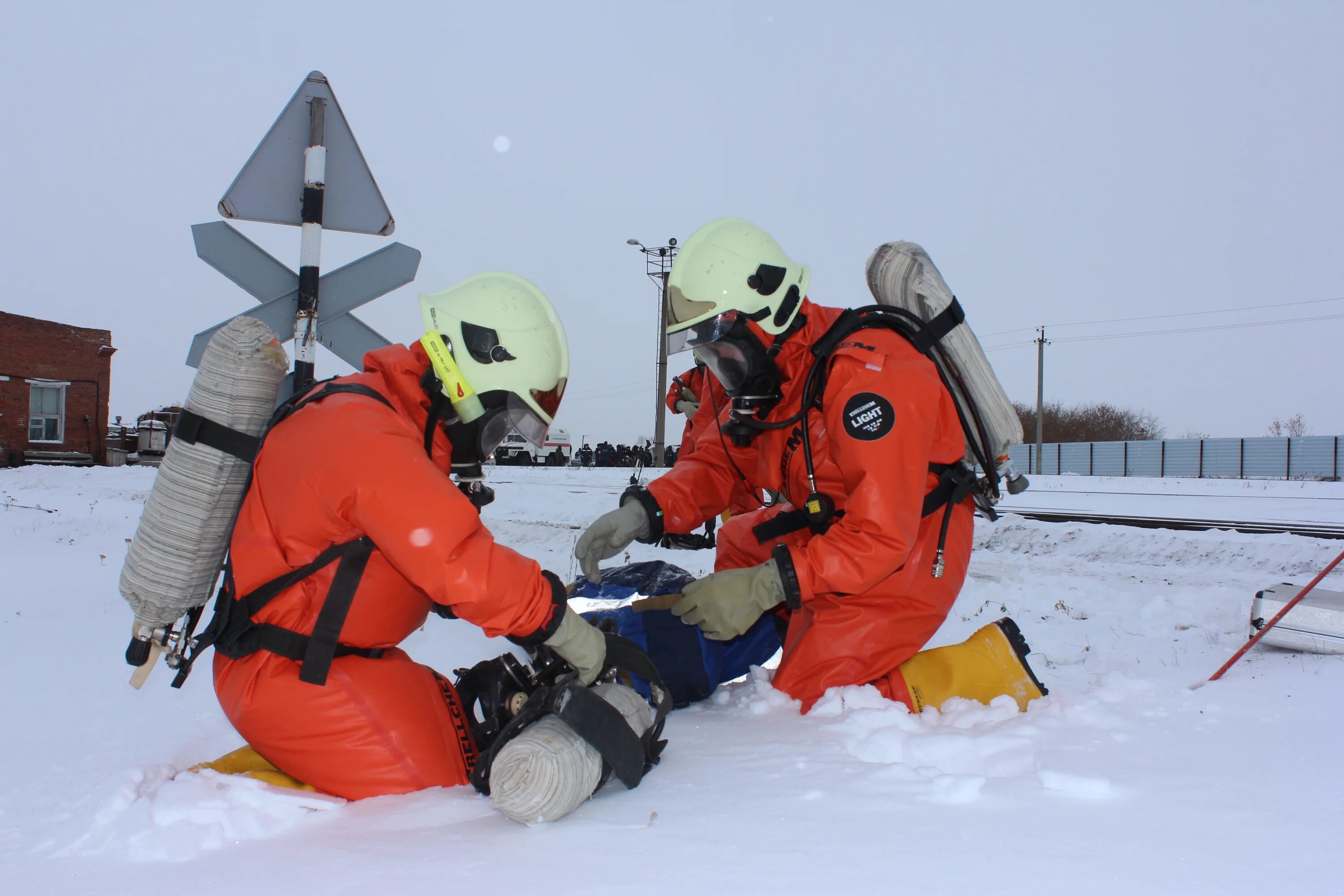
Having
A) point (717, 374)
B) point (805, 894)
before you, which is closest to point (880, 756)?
point (805, 894)

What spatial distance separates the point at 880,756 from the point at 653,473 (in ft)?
51.2

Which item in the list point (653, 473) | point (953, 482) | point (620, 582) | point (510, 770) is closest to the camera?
point (510, 770)

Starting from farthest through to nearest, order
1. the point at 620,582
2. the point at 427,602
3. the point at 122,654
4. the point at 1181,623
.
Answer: the point at 1181,623 < the point at 122,654 < the point at 620,582 < the point at 427,602

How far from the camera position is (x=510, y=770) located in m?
2.01

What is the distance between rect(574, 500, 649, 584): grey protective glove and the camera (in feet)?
12.4

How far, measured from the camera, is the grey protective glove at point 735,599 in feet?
10.3

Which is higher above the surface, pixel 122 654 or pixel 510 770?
pixel 510 770

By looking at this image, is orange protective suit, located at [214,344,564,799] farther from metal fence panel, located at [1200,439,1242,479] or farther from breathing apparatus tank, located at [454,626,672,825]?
metal fence panel, located at [1200,439,1242,479]

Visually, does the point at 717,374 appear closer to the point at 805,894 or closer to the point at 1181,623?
the point at 805,894

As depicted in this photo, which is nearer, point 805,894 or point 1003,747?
point 805,894

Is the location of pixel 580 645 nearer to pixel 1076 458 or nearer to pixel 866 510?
pixel 866 510

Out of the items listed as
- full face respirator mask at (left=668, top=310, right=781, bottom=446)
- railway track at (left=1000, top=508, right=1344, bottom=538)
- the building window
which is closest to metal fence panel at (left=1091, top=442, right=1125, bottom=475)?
railway track at (left=1000, top=508, right=1344, bottom=538)

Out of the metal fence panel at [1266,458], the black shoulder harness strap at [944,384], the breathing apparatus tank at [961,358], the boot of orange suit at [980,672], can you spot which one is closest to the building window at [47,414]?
the black shoulder harness strap at [944,384]

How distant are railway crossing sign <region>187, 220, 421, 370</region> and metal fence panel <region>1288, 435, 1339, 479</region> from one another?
3268 centimetres
